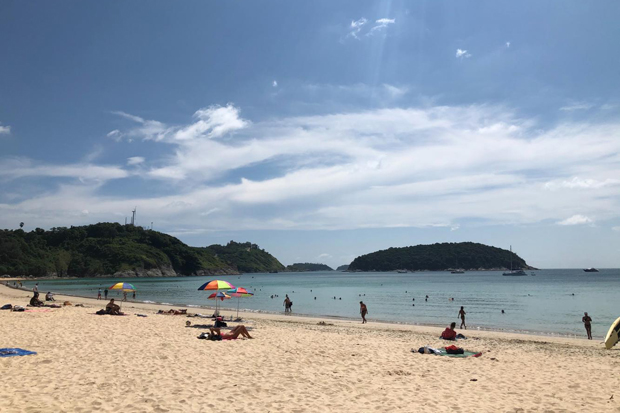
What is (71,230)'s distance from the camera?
167750 mm

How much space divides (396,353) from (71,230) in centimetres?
18622

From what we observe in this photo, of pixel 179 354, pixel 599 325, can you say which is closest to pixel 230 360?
pixel 179 354

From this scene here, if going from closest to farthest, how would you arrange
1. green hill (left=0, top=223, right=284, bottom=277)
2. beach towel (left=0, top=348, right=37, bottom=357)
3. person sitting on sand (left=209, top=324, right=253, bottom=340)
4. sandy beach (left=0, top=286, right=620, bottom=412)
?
sandy beach (left=0, top=286, right=620, bottom=412) → beach towel (left=0, top=348, right=37, bottom=357) → person sitting on sand (left=209, top=324, right=253, bottom=340) → green hill (left=0, top=223, right=284, bottom=277)

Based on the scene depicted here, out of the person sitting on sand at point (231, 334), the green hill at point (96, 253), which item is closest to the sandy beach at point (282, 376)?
the person sitting on sand at point (231, 334)

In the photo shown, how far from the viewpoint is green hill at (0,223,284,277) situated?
13338 cm

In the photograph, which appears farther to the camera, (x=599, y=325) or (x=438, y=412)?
(x=599, y=325)

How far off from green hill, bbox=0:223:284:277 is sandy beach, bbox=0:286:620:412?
144m

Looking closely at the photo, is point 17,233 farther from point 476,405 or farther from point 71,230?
point 476,405

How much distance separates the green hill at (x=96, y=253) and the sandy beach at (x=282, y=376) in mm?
144142

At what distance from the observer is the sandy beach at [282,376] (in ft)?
24.3

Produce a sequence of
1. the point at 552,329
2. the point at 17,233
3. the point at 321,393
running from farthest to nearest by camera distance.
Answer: the point at 17,233 < the point at 552,329 < the point at 321,393

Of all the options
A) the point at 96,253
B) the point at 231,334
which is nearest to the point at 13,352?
the point at 231,334

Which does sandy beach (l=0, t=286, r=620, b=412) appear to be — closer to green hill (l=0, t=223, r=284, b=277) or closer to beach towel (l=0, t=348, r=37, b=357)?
beach towel (l=0, t=348, r=37, b=357)

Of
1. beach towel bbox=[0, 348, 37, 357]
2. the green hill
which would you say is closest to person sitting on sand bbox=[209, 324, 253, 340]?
beach towel bbox=[0, 348, 37, 357]
